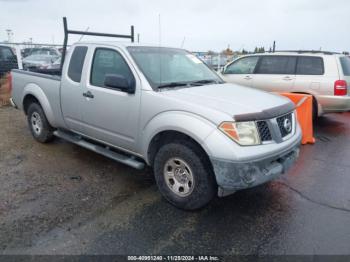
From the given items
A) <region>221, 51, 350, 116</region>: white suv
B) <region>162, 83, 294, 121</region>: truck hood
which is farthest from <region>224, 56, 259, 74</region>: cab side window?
<region>162, 83, 294, 121</region>: truck hood

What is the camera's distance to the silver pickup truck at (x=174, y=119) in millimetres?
3020

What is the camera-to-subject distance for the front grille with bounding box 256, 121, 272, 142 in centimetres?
312

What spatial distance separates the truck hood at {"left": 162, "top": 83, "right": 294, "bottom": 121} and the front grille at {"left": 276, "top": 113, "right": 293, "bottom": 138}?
0.24 feet

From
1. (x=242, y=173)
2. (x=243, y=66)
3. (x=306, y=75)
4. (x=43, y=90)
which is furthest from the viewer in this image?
(x=243, y=66)

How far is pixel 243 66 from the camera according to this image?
8617 mm

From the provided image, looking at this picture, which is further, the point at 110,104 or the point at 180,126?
the point at 110,104

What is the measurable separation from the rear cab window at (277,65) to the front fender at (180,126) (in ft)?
17.5

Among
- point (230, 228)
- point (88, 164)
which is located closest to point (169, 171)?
point (230, 228)

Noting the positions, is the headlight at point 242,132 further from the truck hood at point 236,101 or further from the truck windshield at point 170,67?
the truck windshield at point 170,67

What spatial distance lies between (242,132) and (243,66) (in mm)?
6027

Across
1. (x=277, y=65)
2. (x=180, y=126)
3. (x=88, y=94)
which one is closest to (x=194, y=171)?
(x=180, y=126)

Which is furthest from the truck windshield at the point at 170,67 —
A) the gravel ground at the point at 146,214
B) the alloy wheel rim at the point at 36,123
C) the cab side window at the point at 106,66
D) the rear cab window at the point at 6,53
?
the rear cab window at the point at 6,53

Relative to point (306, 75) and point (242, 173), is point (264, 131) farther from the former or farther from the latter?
point (306, 75)

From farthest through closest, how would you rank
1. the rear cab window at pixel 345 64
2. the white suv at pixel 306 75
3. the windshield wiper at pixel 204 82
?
the rear cab window at pixel 345 64, the white suv at pixel 306 75, the windshield wiper at pixel 204 82
